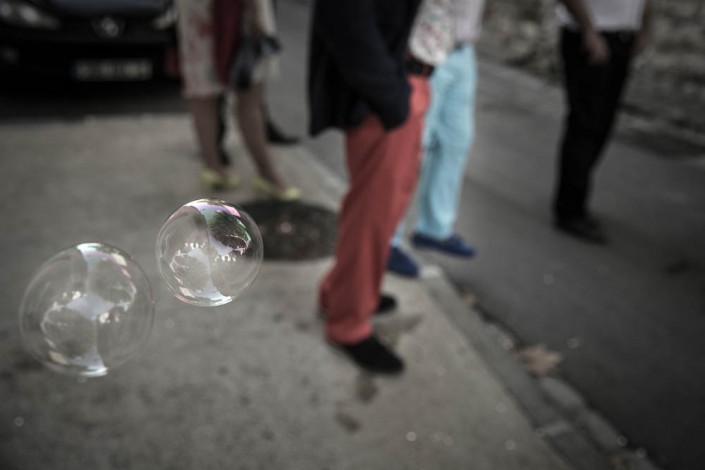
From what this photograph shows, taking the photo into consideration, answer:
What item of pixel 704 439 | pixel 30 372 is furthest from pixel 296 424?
pixel 704 439

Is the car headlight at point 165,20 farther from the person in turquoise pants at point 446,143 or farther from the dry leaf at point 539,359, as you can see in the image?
the dry leaf at point 539,359

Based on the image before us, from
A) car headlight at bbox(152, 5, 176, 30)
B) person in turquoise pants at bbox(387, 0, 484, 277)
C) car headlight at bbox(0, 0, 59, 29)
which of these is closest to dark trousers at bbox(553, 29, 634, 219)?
person in turquoise pants at bbox(387, 0, 484, 277)

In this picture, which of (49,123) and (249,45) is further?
(49,123)

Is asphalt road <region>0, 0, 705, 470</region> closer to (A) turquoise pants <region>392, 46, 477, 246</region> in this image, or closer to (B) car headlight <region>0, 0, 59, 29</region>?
(A) turquoise pants <region>392, 46, 477, 246</region>

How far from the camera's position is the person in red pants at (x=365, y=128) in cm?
238

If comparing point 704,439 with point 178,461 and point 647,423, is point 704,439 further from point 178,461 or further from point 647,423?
point 178,461

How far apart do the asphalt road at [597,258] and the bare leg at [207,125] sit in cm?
148

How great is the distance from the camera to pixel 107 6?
6332 mm

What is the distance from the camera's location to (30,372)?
8.75 ft

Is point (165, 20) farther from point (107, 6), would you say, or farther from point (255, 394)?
point (255, 394)

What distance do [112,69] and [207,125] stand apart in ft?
9.38

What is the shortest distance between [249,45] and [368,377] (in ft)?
7.48

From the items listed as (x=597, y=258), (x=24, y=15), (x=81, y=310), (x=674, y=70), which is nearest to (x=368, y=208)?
(x=81, y=310)

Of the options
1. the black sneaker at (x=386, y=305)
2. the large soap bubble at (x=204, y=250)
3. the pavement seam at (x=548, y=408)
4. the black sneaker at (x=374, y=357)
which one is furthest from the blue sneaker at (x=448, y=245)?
the large soap bubble at (x=204, y=250)
